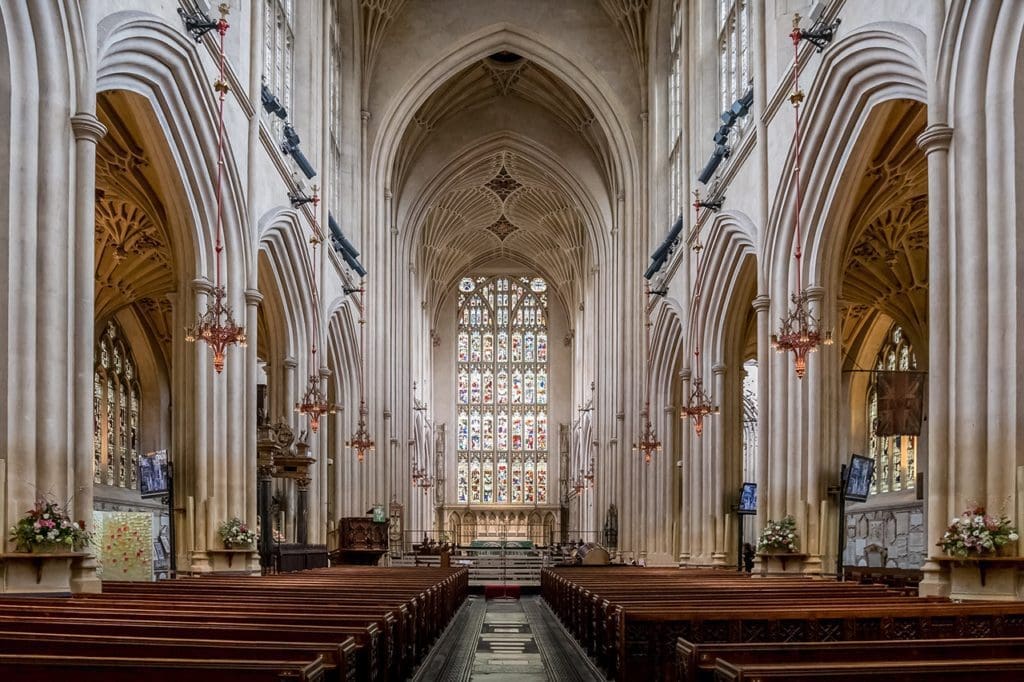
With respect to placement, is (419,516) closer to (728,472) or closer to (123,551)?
(728,472)

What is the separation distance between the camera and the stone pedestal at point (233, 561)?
51.4ft

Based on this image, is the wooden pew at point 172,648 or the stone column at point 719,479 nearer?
the wooden pew at point 172,648

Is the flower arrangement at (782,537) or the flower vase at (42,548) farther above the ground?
the flower vase at (42,548)

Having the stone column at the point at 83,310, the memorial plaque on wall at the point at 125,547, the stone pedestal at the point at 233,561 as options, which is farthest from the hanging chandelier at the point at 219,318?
the stone column at the point at 83,310

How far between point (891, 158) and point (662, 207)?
14.4 m

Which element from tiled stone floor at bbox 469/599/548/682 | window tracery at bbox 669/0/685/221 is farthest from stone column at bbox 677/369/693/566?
tiled stone floor at bbox 469/599/548/682

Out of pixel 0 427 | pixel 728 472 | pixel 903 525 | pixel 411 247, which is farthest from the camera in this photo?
pixel 411 247

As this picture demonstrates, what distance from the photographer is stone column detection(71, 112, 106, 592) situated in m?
10.4

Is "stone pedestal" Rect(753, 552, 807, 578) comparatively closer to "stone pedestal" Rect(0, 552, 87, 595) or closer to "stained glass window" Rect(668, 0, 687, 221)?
"stone pedestal" Rect(0, 552, 87, 595)

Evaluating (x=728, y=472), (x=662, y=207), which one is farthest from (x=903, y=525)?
(x=662, y=207)

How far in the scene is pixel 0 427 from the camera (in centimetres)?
956

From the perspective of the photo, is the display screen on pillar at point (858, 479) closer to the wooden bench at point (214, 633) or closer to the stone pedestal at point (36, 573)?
the wooden bench at point (214, 633)

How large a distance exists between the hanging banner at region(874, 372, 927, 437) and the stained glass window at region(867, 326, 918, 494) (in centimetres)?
1053

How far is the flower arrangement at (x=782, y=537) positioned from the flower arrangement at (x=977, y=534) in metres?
5.98
